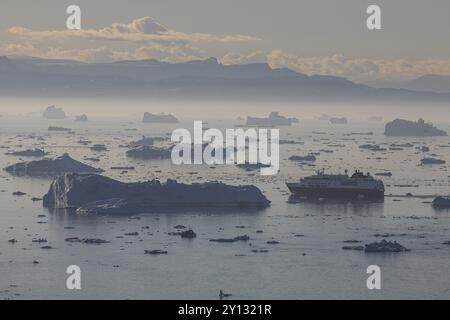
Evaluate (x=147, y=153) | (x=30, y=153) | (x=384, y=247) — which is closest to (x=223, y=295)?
(x=384, y=247)

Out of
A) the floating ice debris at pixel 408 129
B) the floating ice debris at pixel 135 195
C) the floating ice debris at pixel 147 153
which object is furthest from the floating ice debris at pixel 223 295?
the floating ice debris at pixel 408 129

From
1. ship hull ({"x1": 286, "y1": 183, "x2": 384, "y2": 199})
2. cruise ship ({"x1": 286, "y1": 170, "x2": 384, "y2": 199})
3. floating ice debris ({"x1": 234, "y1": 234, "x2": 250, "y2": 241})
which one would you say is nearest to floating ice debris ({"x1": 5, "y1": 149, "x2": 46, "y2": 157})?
→ cruise ship ({"x1": 286, "y1": 170, "x2": 384, "y2": 199})

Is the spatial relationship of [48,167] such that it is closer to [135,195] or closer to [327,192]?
[327,192]

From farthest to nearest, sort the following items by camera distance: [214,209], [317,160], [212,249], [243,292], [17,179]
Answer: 1. [317,160]
2. [17,179]
3. [214,209]
4. [212,249]
5. [243,292]

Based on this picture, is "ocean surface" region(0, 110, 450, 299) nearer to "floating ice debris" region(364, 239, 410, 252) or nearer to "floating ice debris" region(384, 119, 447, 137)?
"floating ice debris" region(364, 239, 410, 252)
